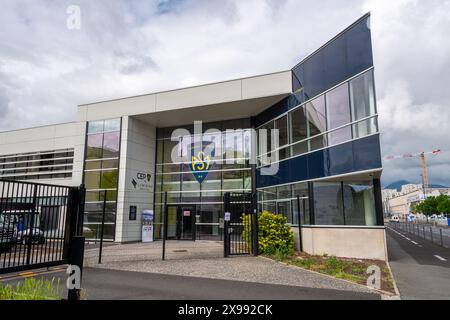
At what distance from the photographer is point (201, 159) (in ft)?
70.2

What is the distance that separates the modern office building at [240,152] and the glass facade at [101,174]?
7cm

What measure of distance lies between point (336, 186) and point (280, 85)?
19.7ft

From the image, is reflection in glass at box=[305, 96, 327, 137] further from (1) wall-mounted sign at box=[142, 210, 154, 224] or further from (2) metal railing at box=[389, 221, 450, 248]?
(1) wall-mounted sign at box=[142, 210, 154, 224]

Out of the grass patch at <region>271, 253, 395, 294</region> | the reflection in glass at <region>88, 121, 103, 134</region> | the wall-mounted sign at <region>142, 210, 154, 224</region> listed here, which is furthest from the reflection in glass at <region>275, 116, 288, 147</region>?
the reflection in glass at <region>88, 121, 103, 134</region>

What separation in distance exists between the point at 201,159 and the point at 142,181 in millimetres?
4119

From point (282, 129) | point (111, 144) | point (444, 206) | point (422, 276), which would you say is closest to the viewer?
point (422, 276)

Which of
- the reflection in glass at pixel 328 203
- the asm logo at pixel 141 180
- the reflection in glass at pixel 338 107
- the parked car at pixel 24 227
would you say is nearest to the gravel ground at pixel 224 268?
the reflection in glass at pixel 328 203

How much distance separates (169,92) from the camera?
19453mm

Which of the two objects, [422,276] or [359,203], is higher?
[359,203]

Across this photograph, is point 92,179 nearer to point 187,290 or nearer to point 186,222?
point 186,222

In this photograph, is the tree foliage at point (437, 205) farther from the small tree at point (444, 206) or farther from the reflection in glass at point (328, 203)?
the reflection in glass at point (328, 203)

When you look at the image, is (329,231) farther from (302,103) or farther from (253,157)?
(253,157)

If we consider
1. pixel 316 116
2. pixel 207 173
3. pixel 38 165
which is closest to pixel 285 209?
pixel 316 116

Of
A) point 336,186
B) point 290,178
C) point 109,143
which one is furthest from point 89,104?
point 336,186
